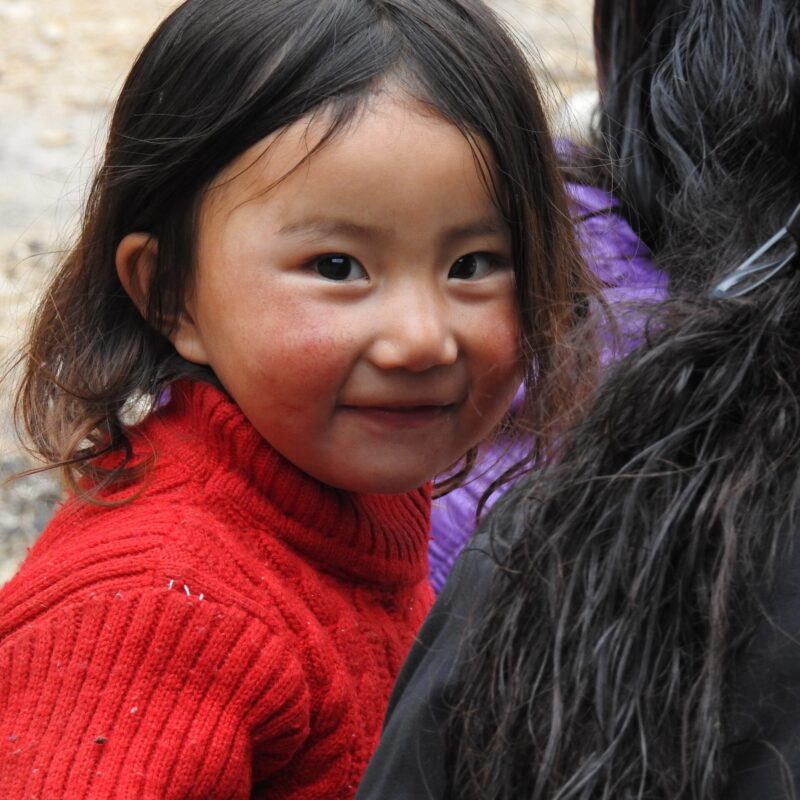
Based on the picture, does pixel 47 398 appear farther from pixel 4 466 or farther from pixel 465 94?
pixel 4 466

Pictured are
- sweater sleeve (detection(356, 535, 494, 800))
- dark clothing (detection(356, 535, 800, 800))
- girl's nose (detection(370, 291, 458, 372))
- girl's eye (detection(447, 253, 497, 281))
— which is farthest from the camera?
girl's eye (detection(447, 253, 497, 281))

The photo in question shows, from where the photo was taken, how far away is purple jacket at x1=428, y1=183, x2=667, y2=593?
2.32 metres

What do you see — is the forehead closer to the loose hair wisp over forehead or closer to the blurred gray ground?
the loose hair wisp over forehead

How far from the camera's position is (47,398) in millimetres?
2123

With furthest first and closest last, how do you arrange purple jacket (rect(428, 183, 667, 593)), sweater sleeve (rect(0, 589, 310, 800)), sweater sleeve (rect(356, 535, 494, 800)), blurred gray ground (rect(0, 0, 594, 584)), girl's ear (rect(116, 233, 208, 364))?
blurred gray ground (rect(0, 0, 594, 584))
purple jacket (rect(428, 183, 667, 593))
girl's ear (rect(116, 233, 208, 364))
sweater sleeve (rect(0, 589, 310, 800))
sweater sleeve (rect(356, 535, 494, 800))

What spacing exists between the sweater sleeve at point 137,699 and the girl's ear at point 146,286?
0.44 meters

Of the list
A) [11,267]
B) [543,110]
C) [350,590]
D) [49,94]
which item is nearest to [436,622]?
[350,590]

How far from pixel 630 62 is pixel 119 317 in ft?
3.66

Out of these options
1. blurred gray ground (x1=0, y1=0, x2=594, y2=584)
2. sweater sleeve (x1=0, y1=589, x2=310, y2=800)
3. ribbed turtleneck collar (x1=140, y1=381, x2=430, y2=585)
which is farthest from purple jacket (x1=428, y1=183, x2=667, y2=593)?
blurred gray ground (x1=0, y1=0, x2=594, y2=584)

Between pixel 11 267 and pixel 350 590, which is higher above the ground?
pixel 350 590

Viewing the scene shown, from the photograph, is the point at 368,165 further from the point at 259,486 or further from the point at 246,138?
the point at 259,486

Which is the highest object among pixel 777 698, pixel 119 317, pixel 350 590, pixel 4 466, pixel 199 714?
pixel 777 698

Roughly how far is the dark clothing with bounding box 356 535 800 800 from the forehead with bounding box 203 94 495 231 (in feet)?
1.54

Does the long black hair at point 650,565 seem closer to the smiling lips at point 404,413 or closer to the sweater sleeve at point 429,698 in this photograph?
the sweater sleeve at point 429,698
